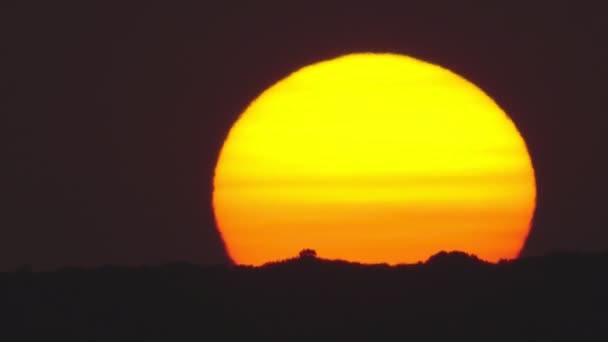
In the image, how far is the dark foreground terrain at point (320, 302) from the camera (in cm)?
3716

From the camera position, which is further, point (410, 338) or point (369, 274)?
point (369, 274)

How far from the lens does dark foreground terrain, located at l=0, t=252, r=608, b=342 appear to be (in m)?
37.2

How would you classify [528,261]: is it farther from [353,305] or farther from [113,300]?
[113,300]

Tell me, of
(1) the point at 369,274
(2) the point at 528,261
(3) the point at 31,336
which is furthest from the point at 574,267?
(3) the point at 31,336

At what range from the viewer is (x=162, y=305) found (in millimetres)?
38562

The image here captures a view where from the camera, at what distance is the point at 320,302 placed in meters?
38.2

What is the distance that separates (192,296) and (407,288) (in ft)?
10.9

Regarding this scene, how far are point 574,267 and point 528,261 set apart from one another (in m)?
0.80

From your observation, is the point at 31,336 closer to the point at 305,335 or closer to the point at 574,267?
the point at 305,335

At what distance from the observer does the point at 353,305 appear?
125ft

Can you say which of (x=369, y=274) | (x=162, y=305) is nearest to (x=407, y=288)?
(x=369, y=274)

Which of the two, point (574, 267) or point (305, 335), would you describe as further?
point (574, 267)

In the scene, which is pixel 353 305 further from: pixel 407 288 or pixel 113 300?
pixel 113 300

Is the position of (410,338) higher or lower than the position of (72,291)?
lower
